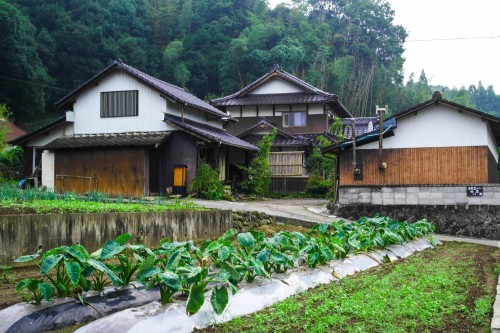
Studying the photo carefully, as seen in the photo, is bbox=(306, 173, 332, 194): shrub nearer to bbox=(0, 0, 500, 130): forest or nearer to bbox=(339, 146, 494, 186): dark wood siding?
bbox=(339, 146, 494, 186): dark wood siding

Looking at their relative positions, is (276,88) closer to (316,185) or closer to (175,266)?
(316,185)

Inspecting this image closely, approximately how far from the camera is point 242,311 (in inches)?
218

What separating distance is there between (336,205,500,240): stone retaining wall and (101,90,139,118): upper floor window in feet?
35.7

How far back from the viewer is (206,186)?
21094 mm

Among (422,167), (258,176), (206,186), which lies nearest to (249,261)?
(422,167)

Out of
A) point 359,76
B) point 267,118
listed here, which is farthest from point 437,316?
point 359,76

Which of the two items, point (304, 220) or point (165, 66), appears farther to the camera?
point (165, 66)

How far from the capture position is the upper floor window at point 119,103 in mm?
22359

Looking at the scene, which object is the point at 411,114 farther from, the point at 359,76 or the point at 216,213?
the point at 359,76

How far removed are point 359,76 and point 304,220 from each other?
146 ft

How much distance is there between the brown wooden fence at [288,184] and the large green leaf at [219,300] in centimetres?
2294

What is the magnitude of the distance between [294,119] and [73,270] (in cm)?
2817

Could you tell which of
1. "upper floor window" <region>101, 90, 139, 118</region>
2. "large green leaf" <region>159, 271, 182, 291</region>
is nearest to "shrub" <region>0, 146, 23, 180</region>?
"upper floor window" <region>101, 90, 139, 118</region>

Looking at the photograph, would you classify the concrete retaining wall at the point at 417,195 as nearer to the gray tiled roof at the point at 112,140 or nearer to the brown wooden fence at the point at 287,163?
the gray tiled roof at the point at 112,140
